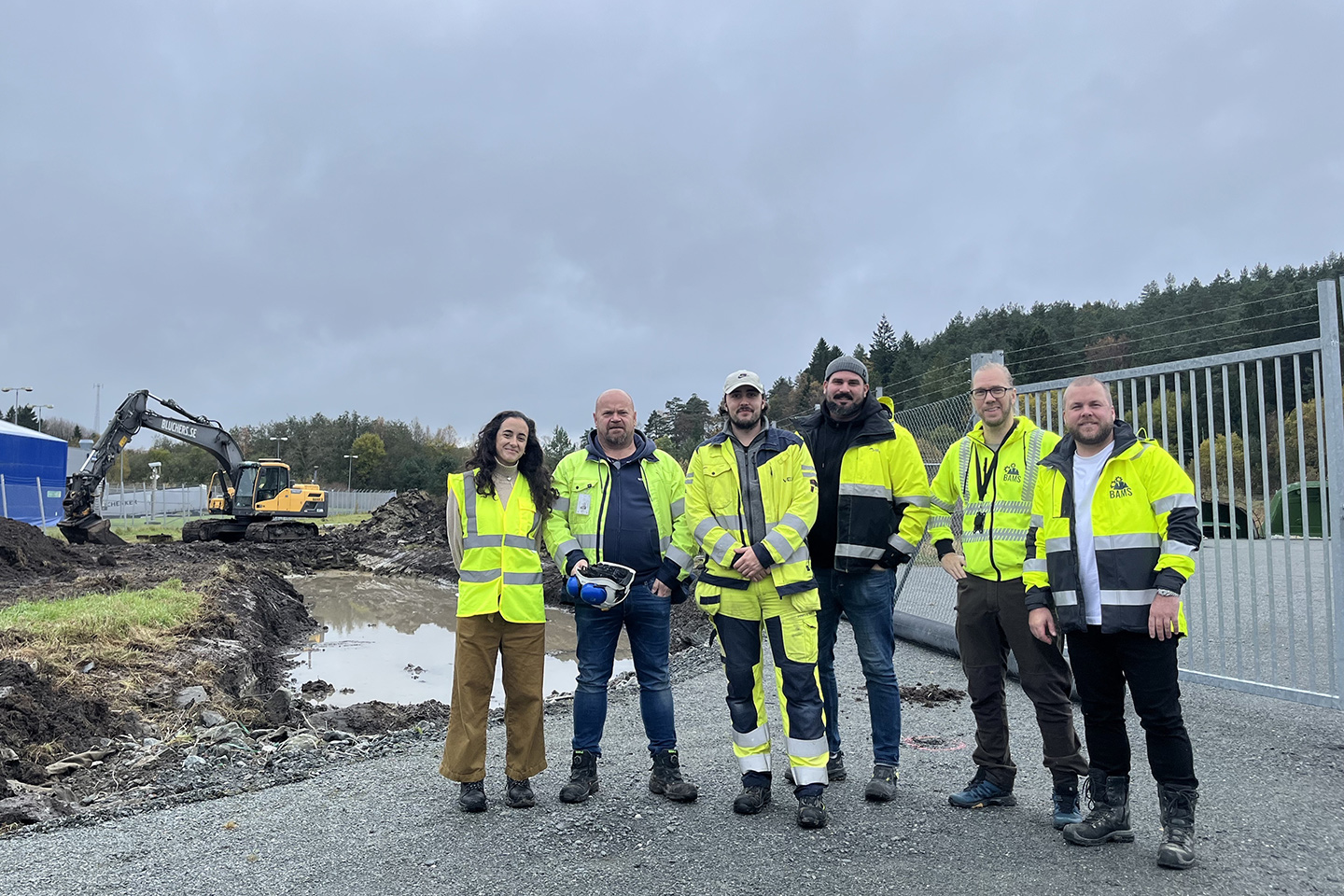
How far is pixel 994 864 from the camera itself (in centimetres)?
358

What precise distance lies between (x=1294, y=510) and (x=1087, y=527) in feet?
17.1

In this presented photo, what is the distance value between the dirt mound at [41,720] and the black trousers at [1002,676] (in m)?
5.80

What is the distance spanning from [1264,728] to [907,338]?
6335 cm

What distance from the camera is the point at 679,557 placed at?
4684 millimetres

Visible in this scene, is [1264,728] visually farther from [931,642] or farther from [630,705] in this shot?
[630,705]

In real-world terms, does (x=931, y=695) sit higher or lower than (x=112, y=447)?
Result: lower

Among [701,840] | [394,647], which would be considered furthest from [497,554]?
[394,647]

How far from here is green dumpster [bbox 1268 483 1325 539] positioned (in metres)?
5.07

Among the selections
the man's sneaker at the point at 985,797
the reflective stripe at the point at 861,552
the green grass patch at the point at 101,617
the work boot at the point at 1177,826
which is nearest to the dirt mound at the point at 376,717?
the green grass patch at the point at 101,617

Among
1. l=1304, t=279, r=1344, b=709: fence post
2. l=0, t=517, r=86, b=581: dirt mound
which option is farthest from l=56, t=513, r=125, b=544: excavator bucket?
l=1304, t=279, r=1344, b=709: fence post

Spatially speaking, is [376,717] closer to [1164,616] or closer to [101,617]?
[101,617]

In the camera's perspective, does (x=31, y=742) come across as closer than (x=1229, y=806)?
No

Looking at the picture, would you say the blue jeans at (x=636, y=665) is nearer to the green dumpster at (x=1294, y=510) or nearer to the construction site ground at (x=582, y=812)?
the construction site ground at (x=582, y=812)

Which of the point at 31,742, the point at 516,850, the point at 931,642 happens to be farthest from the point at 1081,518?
the point at 31,742
